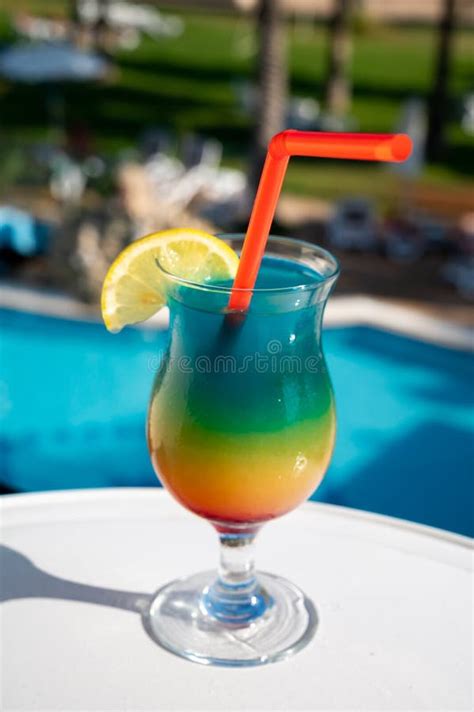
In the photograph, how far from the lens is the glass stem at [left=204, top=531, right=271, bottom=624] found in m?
1.50

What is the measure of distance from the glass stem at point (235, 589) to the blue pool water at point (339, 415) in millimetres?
2747

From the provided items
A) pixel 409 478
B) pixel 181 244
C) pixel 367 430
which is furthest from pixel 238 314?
pixel 367 430

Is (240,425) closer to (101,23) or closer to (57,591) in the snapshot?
(57,591)

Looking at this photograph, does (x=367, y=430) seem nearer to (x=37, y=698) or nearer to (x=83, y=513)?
(x=83, y=513)

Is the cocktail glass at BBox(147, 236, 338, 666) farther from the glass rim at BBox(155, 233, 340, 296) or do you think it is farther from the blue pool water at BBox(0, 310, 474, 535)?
the blue pool water at BBox(0, 310, 474, 535)

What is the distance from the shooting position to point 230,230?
9297 mm

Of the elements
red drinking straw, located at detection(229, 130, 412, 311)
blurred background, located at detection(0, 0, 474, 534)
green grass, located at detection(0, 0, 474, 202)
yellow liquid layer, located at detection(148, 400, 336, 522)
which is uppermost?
red drinking straw, located at detection(229, 130, 412, 311)

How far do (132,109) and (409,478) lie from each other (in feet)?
42.7

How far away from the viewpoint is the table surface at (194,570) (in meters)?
1.32

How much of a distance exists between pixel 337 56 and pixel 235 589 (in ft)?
42.3

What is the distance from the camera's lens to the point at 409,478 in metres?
4.45

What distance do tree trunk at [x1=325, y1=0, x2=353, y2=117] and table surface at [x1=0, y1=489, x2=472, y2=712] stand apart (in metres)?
11.6

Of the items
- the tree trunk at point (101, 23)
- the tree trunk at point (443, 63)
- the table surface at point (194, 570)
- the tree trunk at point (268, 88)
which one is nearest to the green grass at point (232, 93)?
the tree trunk at point (443, 63)

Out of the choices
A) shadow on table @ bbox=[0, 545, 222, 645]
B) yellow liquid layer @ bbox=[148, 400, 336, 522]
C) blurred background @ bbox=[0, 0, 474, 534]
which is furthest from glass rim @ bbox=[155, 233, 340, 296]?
blurred background @ bbox=[0, 0, 474, 534]
